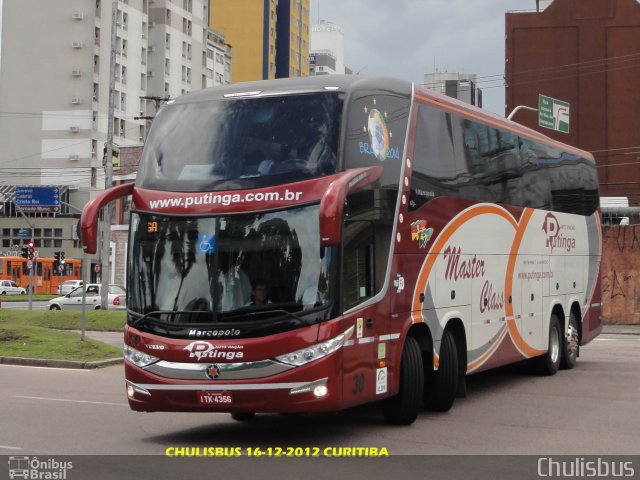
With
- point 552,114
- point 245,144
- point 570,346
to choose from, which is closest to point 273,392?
point 245,144

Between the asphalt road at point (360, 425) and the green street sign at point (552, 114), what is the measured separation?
22.8 m

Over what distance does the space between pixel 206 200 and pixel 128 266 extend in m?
1.30

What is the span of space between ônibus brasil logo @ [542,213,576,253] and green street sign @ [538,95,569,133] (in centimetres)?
2007

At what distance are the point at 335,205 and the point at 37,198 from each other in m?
80.9

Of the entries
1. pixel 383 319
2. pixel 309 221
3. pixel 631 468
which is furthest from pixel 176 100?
pixel 631 468

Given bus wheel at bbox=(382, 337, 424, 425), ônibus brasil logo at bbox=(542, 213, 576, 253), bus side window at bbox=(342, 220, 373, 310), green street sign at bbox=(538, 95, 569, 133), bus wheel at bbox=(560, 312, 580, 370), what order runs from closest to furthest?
bus side window at bbox=(342, 220, 373, 310), bus wheel at bbox=(382, 337, 424, 425), ônibus brasil logo at bbox=(542, 213, 576, 253), bus wheel at bbox=(560, 312, 580, 370), green street sign at bbox=(538, 95, 569, 133)

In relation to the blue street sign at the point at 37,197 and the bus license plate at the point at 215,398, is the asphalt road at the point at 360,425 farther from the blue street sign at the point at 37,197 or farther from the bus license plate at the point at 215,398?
the blue street sign at the point at 37,197

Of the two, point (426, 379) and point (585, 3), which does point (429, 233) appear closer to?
point (426, 379)

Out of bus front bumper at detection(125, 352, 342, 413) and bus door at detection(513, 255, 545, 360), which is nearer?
bus front bumper at detection(125, 352, 342, 413)

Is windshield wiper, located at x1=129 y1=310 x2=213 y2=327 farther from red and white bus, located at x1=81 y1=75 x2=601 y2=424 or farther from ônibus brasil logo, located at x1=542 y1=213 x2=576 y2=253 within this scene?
ônibus brasil logo, located at x1=542 y1=213 x2=576 y2=253

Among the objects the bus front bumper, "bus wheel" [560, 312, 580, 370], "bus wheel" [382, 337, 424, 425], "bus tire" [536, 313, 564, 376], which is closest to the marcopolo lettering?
the bus front bumper

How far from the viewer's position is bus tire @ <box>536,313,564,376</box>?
776 inches

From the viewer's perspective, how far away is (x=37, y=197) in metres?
88.1

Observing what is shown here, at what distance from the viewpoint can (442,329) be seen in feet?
47.2
